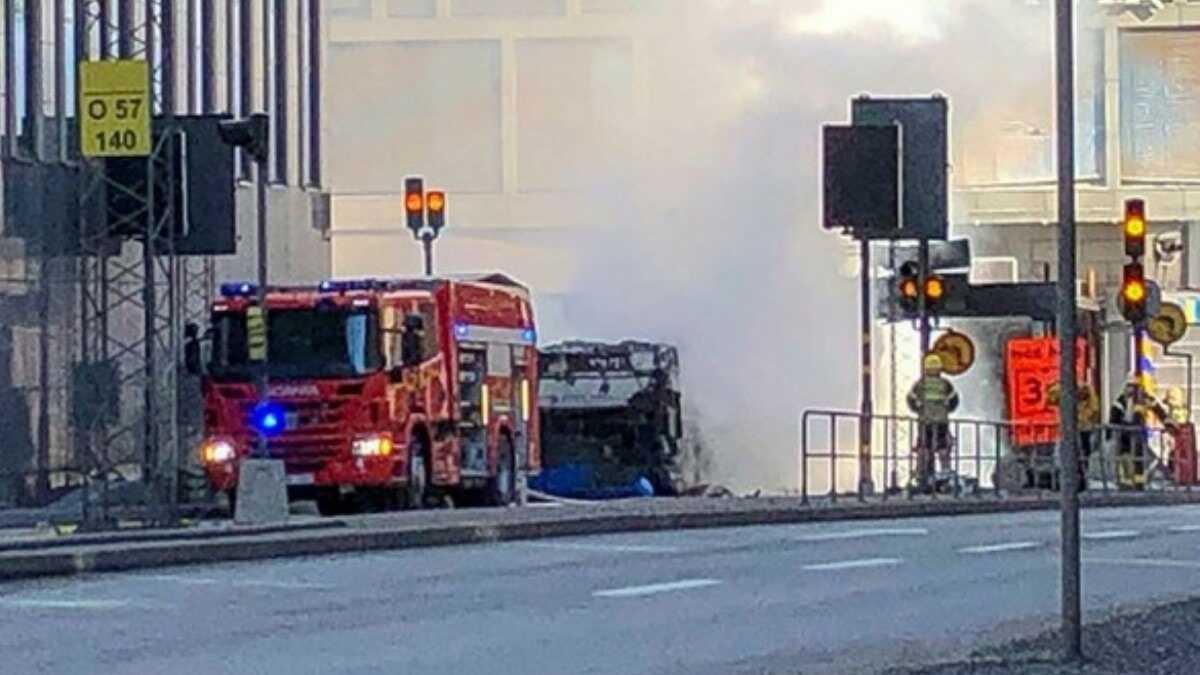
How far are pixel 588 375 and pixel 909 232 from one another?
1395 cm

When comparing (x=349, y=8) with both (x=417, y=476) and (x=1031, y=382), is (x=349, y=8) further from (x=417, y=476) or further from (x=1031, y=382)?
(x=417, y=476)

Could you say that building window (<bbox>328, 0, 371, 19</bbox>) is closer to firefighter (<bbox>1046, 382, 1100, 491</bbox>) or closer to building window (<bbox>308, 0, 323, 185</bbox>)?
building window (<bbox>308, 0, 323, 185</bbox>)

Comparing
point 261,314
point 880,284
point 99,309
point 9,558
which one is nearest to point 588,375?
point 880,284

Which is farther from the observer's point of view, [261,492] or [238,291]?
[238,291]

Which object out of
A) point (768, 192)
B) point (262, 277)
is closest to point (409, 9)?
point (768, 192)

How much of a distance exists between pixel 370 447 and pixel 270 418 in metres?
1.19

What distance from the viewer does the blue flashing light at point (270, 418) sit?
35.5m

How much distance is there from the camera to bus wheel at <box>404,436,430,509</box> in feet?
123

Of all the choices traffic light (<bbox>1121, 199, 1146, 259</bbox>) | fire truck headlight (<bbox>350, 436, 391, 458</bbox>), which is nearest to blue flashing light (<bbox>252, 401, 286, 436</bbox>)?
fire truck headlight (<bbox>350, 436, 391, 458</bbox>)

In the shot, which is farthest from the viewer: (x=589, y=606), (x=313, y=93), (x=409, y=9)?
(x=409, y=9)

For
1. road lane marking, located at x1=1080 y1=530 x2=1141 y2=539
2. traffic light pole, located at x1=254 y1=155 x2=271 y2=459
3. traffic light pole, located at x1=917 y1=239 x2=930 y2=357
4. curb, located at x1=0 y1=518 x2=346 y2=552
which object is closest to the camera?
curb, located at x1=0 y1=518 x2=346 y2=552

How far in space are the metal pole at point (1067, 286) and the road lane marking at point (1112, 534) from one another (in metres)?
14.2

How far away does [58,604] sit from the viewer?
19438 millimetres

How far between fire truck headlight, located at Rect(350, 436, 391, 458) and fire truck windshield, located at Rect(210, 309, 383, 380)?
777 mm
